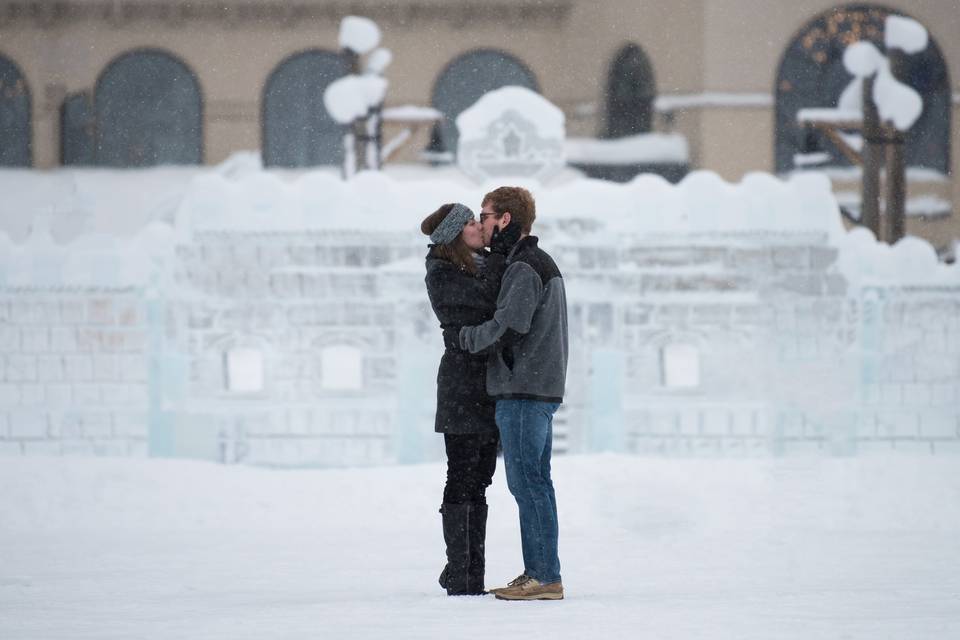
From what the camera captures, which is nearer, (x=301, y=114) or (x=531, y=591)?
(x=531, y=591)

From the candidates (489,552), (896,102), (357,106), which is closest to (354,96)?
(357,106)

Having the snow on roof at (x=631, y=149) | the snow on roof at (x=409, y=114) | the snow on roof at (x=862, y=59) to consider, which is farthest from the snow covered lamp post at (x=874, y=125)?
the snow on roof at (x=409, y=114)

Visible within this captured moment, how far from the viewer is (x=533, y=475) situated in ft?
15.3

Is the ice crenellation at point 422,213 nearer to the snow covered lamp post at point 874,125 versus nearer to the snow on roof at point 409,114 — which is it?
the snow covered lamp post at point 874,125

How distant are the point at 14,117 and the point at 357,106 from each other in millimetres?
3190

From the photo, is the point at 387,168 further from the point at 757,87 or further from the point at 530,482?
the point at 530,482

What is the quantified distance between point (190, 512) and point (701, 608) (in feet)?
14.8

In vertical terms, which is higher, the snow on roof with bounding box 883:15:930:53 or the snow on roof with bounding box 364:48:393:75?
the snow on roof with bounding box 883:15:930:53

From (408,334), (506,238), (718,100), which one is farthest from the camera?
(718,100)

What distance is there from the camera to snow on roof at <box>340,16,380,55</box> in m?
10.9

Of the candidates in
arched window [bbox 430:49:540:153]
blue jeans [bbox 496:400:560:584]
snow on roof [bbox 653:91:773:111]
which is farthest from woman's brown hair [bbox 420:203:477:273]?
snow on roof [bbox 653:91:773:111]

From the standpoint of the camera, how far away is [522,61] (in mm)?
11617

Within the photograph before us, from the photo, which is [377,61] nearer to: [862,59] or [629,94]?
[629,94]

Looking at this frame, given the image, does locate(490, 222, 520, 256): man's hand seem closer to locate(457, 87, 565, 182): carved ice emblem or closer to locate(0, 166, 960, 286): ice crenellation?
locate(0, 166, 960, 286): ice crenellation
